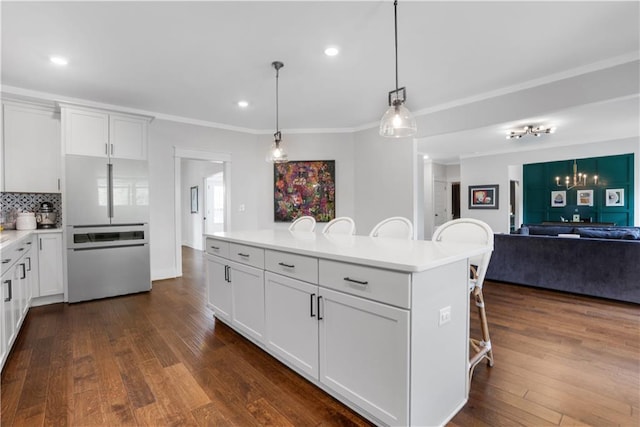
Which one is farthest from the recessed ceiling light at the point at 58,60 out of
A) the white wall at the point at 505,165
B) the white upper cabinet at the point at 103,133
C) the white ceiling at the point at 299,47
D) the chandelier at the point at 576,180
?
the chandelier at the point at 576,180

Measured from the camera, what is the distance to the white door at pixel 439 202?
29.2ft

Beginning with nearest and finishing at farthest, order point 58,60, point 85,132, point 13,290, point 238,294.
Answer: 1. point 13,290
2. point 238,294
3. point 58,60
4. point 85,132

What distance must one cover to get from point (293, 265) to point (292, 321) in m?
0.37

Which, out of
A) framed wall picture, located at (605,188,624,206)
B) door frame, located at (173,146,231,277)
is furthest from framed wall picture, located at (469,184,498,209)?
door frame, located at (173,146,231,277)

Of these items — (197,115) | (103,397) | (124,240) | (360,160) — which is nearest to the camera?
(103,397)

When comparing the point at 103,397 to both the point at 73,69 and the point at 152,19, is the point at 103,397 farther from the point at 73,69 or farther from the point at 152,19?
the point at 73,69

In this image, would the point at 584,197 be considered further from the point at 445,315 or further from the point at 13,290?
the point at 13,290

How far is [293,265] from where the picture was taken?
195 cm

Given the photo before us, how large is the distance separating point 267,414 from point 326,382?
363 mm

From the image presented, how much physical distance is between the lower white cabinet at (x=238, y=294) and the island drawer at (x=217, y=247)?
55mm

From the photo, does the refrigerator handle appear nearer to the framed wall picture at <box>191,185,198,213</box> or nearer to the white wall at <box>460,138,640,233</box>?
the framed wall picture at <box>191,185,198,213</box>

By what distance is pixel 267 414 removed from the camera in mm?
1675

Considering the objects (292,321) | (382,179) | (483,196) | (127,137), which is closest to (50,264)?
(127,137)

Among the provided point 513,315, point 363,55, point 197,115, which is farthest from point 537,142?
point 197,115
